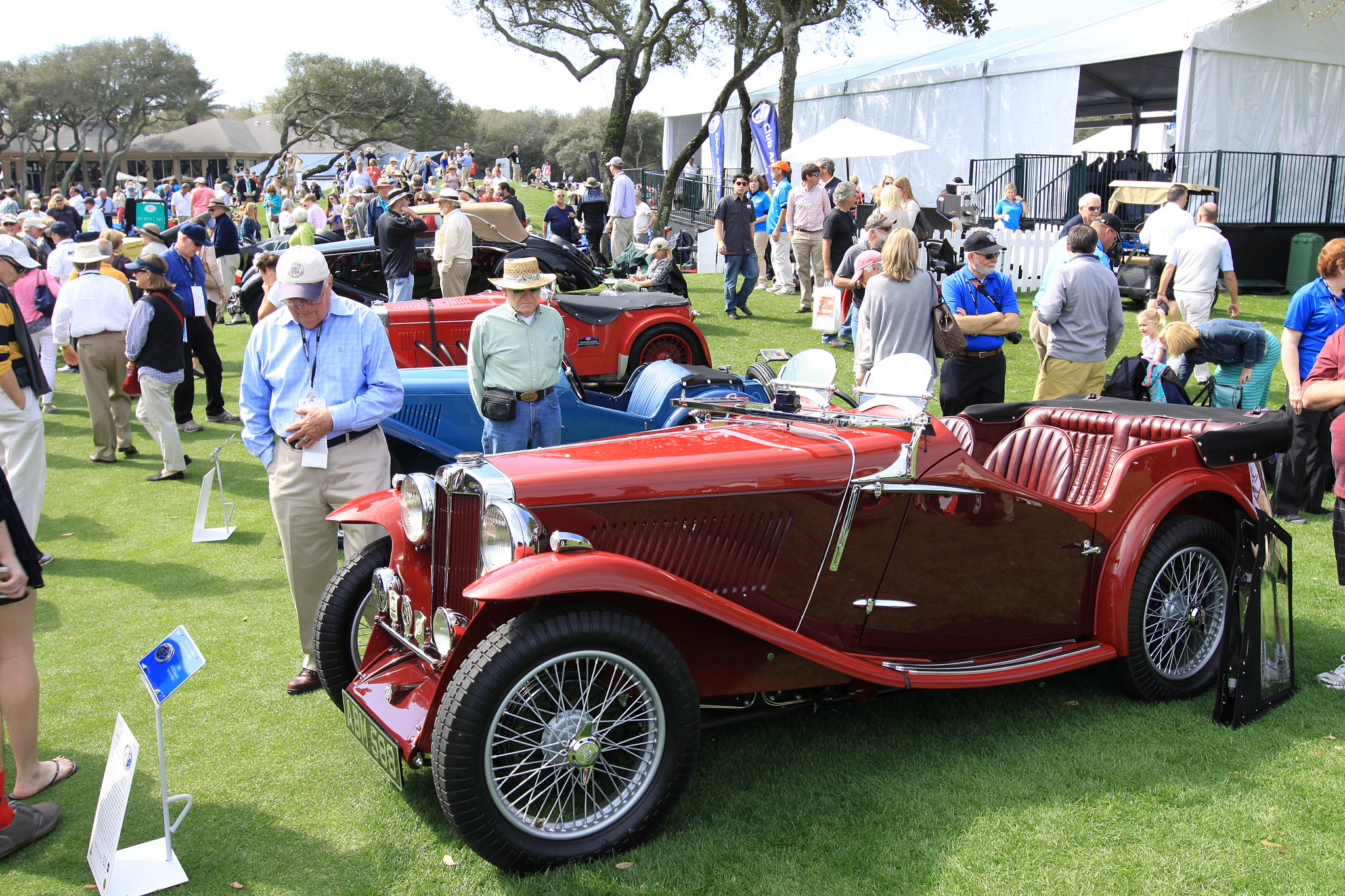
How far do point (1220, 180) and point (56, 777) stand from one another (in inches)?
731

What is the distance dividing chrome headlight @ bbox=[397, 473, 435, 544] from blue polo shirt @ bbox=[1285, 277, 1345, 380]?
544 centimetres

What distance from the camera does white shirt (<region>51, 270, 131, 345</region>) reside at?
855 centimetres

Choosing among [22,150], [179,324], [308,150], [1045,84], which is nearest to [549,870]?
[179,324]

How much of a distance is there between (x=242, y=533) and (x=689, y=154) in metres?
18.3

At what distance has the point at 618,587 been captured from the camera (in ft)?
9.92

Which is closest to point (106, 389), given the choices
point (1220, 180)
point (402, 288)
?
point (402, 288)

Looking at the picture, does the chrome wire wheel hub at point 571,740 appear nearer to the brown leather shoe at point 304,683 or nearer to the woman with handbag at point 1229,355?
the brown leather shoe at point 304,683

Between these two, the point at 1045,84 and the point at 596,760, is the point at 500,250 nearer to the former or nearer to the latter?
the point at 596,760

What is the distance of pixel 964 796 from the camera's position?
139 inches

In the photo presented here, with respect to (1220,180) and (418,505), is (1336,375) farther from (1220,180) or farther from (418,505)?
(1220,180)

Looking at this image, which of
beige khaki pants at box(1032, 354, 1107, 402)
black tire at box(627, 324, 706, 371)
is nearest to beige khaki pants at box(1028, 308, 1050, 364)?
beige khaki pants at box(1032, 354, 1107, 402)

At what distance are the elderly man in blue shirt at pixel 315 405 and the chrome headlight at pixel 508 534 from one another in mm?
1260

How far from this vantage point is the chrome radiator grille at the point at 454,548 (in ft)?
11.6

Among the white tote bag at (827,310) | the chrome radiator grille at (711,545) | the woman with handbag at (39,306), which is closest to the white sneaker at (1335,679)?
the chrome radiator grille at (711,545)
